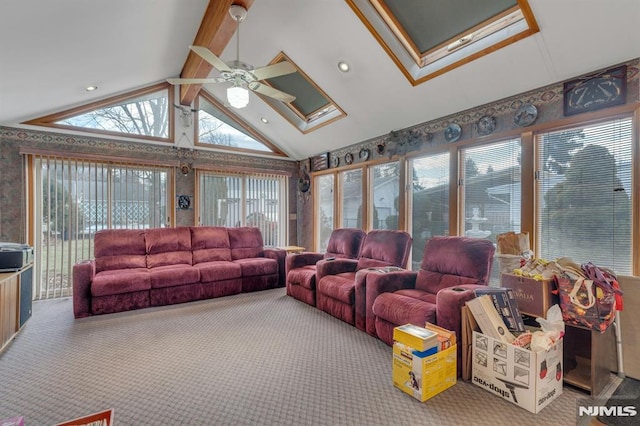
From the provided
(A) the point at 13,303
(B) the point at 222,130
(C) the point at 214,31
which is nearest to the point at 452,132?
(C) the point at 214,31

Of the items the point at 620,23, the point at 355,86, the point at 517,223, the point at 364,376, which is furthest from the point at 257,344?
the point at 620,23

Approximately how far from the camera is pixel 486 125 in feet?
11.7

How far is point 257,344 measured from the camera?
2875 mm

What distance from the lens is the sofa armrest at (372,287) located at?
9.99 ft

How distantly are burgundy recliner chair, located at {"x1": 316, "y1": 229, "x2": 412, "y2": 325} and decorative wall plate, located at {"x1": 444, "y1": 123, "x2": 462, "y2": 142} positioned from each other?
1360mm

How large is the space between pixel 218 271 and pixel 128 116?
3169 millimetres

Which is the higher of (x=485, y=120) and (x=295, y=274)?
(x=485, y=120)

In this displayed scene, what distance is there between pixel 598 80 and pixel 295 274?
382 cm

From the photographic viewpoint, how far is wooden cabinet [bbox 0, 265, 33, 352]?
8.94ft

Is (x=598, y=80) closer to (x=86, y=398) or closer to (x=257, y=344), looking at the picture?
(x=257, y=344)

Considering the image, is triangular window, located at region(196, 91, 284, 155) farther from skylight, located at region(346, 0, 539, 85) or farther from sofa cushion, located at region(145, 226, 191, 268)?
skylight, located at region(346, 0, 539, 85)

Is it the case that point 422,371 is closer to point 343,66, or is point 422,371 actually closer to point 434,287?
point 434,287

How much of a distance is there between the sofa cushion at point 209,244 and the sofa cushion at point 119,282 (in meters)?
0.87

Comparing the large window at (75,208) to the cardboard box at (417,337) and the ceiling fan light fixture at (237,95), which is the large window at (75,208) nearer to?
the ceiling fan light fixture at (237,95)
